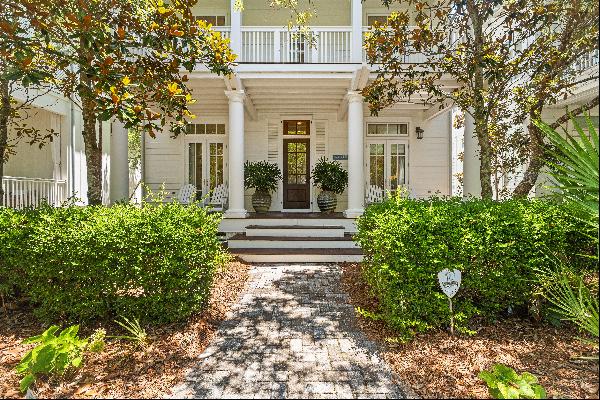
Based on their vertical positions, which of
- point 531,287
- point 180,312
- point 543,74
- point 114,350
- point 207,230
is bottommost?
point 114,350

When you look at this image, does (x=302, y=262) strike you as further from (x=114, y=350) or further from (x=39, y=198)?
(x=39, y=198)

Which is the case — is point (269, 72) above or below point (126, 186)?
above

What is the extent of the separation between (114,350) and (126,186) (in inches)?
249

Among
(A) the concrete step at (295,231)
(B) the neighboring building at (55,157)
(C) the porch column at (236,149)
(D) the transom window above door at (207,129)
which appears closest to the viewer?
(A) the concrete step at (295,231)

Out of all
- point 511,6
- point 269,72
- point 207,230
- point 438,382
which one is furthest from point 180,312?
point 269,72

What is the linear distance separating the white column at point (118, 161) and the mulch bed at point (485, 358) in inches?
282

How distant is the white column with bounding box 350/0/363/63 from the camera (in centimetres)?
809

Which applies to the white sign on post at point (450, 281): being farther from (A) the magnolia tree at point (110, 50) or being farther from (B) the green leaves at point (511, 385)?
(A) the magnolia tree at point (110, 50)

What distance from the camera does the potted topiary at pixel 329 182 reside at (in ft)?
34.4

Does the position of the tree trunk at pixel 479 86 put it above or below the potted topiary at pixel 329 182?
above

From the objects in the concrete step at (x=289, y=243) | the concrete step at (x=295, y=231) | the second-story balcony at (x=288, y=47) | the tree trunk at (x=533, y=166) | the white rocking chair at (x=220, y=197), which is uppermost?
the second-story balcony at (x=288, y=47)

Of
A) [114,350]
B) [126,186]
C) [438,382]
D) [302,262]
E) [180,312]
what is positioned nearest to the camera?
[438,382]

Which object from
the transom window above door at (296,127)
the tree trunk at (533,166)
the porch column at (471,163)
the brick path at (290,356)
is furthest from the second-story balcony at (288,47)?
the brick path at (290,356)

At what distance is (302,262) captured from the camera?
7.01 meters
